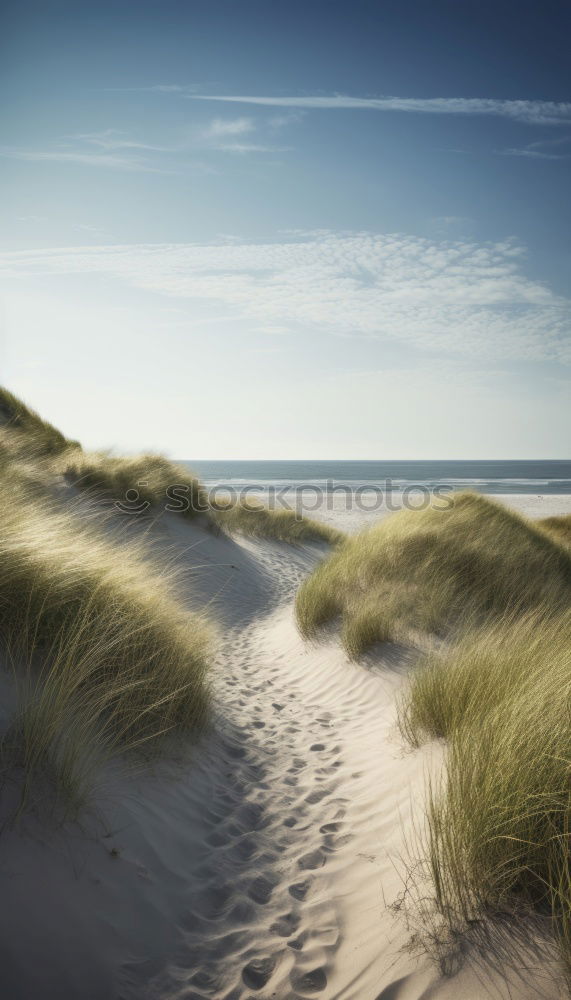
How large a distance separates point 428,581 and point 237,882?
470 cm

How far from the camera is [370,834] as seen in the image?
2.97 m

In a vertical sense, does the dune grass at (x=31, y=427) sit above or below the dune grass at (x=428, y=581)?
above

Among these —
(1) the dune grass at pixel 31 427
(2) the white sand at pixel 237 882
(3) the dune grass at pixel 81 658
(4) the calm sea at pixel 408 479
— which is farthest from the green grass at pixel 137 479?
(4) the calm sea at pixel 408 479

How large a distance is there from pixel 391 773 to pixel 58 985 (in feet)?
7.63

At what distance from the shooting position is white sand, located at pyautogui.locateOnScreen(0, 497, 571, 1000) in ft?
6.17

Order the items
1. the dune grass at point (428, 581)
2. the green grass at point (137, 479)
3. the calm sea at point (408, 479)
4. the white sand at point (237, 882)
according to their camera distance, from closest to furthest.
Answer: the white sand at point (237, 882)
the dune grass at point (428, 581)
the green grass at point (137, 479)
the calm sea at point (408, 479)

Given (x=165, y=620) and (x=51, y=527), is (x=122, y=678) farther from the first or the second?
(x=51, y=527)

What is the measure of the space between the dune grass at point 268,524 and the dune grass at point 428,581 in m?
6.59

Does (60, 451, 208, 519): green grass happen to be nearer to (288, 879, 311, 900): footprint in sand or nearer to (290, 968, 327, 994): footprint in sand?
(288, 879, 311, 900): footprint in sand

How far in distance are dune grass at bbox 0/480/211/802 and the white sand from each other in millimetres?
281

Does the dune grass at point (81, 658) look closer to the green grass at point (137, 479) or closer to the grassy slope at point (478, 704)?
the grassy slope at point (478, 704)

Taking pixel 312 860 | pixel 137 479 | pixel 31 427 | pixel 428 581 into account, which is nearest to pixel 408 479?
pixel 137 479

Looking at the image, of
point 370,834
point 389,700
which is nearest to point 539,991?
point 370,834

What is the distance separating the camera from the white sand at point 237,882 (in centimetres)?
188
